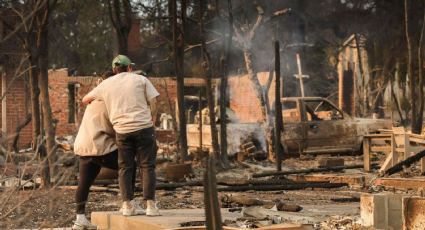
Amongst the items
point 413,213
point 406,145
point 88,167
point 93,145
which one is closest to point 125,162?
point 93,145

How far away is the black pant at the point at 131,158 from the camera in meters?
9.66

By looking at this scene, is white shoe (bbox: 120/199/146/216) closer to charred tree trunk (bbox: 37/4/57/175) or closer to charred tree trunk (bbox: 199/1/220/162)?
charred tree trunk (bbox: 37/4/57/175)

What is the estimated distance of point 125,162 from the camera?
9703 millimetres

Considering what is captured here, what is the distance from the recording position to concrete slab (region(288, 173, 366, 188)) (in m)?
15.9

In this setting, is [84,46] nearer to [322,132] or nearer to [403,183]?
[322,132]

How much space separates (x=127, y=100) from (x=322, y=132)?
15.1m

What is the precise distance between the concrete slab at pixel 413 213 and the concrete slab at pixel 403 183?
18.9ft

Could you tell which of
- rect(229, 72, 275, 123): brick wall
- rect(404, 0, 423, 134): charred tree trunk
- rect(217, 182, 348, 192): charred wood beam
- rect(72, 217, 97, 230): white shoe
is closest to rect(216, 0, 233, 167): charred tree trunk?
rect(404, 0, 423, 134): charred tree trunk

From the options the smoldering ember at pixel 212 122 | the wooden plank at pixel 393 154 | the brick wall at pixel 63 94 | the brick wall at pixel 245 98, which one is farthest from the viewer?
the brick wall at pixel 245 98

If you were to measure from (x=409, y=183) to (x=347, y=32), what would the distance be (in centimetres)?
2013

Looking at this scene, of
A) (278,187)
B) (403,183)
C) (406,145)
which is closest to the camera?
(403,183)

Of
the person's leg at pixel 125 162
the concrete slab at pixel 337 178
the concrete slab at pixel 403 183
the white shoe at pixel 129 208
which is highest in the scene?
the person's leg at pixel 125 162

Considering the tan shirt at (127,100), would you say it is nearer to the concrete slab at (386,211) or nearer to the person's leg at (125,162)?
the person's leg at (125,162)

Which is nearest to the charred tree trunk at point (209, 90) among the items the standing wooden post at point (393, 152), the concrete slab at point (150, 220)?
the standing wooden post at point (393, 152)
